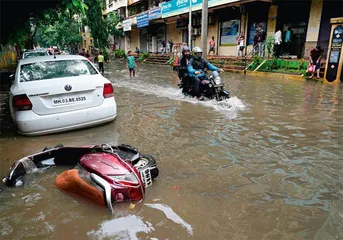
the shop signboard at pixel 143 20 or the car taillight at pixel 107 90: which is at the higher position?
the shop signboard at pixel 143 20

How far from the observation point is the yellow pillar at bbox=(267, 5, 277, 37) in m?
18.2

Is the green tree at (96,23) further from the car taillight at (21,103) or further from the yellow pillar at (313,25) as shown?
the car taillight at (21,103)

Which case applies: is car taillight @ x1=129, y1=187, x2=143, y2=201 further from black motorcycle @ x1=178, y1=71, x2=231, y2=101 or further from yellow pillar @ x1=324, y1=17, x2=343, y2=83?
yellow pillar @ x1=324, y1=17, x2=343, y2=83

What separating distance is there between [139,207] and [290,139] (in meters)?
3.28

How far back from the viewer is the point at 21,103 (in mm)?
4500

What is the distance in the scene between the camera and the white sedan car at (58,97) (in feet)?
15.0

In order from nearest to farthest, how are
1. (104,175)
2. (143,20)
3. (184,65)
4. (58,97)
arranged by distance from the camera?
1. (104,175)
2. (58,97)
3. (184,65)
4. (143,20)

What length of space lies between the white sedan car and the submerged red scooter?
131cm

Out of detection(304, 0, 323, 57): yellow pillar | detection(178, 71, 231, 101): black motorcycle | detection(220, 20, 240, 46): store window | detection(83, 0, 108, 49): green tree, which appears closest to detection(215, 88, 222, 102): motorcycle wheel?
detection(178, 71, 231, 101): black motorcycle

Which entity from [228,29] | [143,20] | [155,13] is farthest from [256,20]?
[143,20]

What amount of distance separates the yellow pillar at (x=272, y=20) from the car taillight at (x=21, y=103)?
1763 cm

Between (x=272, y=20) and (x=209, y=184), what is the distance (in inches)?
715

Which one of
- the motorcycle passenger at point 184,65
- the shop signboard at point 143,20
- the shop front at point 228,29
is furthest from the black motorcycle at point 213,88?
the shop signboard at point 143,20

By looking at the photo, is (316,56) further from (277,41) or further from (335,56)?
(277,41)
